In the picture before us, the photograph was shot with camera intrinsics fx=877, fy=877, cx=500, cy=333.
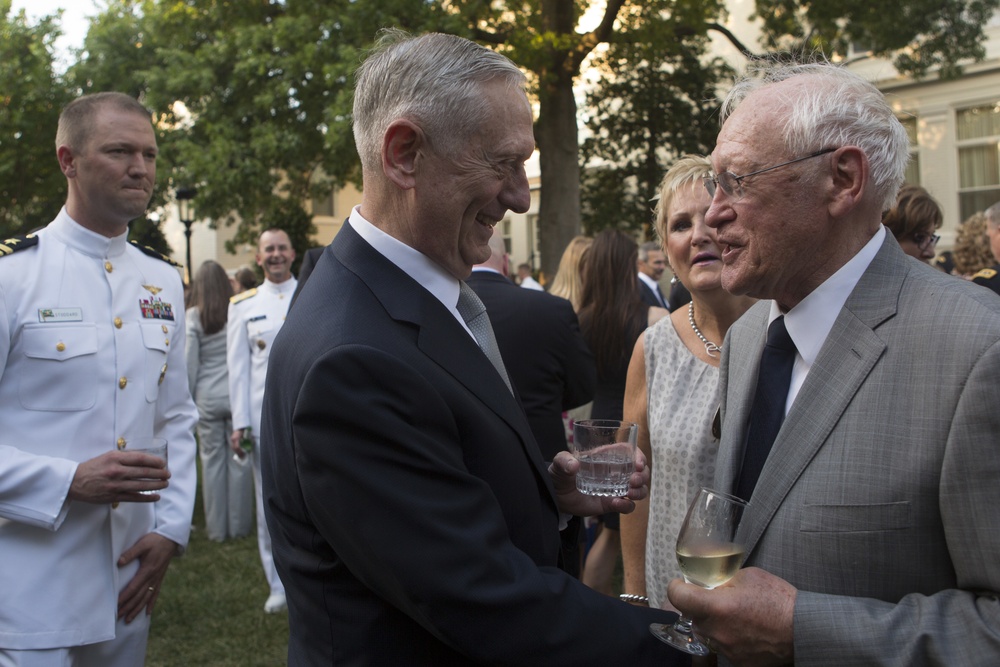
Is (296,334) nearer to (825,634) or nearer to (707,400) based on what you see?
(825,634)

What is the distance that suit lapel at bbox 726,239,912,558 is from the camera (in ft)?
5.96

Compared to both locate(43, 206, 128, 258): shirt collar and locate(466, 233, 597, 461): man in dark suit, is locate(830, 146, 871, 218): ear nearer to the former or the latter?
locate(43, 206, 128, 258): shirt collar

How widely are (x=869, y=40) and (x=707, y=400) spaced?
15140 mm

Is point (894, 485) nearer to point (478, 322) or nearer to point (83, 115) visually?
point (478, 322)

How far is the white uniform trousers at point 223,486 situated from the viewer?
27.2 feet

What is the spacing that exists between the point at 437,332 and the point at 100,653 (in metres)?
2.01

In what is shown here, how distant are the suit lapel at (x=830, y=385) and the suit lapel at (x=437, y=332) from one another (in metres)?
0.47

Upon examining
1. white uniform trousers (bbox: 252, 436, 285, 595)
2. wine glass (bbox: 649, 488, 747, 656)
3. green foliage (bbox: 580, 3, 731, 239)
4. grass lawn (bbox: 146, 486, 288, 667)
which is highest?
green foliage (bbox: 580, 3, 731, 239)

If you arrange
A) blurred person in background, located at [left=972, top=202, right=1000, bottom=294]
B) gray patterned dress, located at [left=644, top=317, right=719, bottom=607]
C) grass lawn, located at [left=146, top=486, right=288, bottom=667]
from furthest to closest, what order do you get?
grass lawn, located at [left=146, top=486, right=288, bottom=667]
blurred person in background, located at [left=972, top=202, right=1000, bottom=294]
gray patterned dress, located at [left=644, top=317, right=719, bottom=607]

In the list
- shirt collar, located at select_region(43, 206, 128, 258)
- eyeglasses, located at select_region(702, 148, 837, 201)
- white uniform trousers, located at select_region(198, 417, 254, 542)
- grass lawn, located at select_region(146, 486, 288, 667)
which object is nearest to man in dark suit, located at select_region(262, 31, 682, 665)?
eyeglasses, located at select_region(702, 148, 837, 201)

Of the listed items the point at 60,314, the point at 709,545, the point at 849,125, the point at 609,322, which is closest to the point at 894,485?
the point at 709,545

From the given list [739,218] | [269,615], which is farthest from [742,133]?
[269,615]

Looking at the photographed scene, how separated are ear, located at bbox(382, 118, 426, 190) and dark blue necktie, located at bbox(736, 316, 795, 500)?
0.96 meters

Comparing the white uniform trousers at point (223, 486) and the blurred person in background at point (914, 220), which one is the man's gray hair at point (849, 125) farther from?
the white uniform trousers at point (223, 486)
